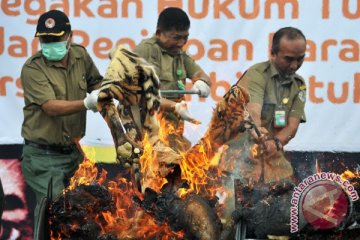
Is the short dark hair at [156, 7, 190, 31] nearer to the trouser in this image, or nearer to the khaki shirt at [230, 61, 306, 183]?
the khaki shirt at [230, 61, 306, 183]

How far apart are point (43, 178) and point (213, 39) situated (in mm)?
1971

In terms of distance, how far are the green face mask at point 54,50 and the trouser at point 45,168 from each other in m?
0.73

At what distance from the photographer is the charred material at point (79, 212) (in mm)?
6039

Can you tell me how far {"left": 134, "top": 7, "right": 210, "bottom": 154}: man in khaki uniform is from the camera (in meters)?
7.86

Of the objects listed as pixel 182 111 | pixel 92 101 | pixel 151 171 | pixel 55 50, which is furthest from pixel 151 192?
pixel 55 50

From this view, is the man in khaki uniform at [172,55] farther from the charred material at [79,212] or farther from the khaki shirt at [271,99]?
the charred material at [79,212]

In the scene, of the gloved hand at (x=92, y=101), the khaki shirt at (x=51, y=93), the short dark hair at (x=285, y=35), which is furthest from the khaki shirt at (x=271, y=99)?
the khaki shirt at (x=51, y=93)

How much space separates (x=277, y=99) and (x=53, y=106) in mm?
1720

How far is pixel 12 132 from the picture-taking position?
29.1ft

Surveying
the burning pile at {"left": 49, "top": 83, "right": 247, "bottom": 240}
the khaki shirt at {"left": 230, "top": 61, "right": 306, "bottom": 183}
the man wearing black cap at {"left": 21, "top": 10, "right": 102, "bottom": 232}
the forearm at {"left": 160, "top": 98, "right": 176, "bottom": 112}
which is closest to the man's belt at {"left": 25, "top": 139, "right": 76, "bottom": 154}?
the man wearing black cap at {"left": 21, "top": 10, "right": 102, "bottom": 232}

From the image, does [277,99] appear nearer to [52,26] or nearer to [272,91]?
[272,91]

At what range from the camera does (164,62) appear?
7984 millimetres

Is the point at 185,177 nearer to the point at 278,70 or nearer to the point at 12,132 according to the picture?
the point at 278,70

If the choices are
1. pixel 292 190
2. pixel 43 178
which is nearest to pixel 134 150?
pixel 292 190
